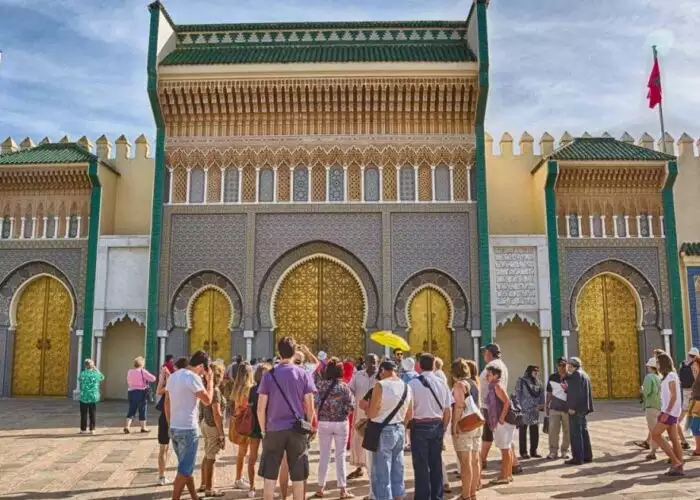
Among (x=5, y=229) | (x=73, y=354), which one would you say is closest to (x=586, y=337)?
(x=73, y=354)

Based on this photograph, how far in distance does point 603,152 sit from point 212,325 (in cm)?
1049

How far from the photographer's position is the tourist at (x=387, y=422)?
4992 mm

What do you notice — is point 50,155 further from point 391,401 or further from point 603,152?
point 391,401

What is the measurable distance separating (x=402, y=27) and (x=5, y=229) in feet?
37.2

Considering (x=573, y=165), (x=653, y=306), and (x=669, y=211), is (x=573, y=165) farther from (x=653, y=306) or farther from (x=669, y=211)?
(x=653, y=306)

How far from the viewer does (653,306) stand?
15.3 m

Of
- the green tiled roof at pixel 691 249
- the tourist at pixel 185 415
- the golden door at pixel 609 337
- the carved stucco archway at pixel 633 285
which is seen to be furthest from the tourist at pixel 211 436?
the green tiled roof at pixel 691 249

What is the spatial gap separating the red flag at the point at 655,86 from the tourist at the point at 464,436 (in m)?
14.8

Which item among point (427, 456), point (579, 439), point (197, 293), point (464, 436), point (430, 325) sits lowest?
point (579, 439)

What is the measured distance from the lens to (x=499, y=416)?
250 inches

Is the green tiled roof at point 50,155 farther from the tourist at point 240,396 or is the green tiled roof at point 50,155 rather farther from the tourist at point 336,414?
the tourist at point 336,414

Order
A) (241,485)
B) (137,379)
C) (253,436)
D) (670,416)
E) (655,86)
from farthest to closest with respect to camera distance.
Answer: (655,86), (137,379), (670,416), (241,485), (253,436)

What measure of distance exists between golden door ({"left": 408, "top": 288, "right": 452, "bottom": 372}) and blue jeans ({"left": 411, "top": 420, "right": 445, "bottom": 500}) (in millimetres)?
9323

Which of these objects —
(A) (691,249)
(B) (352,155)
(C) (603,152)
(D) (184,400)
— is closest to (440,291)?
(B) (352,155)
